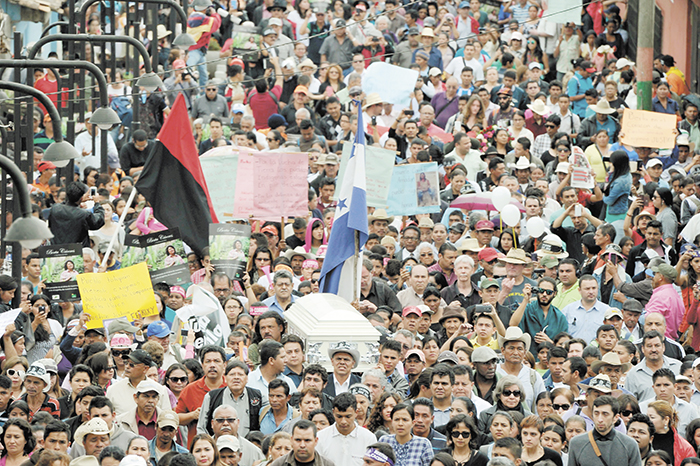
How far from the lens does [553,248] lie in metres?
15.1

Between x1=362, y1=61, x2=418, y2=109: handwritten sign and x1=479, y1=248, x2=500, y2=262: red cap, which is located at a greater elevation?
x1=362, y1=61, x2=418, y2=109: handwritten sign

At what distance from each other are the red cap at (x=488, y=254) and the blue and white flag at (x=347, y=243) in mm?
1763

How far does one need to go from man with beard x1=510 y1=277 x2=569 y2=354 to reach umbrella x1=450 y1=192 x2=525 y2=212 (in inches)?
126

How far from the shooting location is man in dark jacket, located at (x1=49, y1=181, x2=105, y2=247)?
15.3m

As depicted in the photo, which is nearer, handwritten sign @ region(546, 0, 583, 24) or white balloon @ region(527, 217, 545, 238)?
white balloon @ region(527, 217, 545, 238)

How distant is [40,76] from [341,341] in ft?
36.3

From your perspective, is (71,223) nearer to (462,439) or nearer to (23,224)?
(23,224)

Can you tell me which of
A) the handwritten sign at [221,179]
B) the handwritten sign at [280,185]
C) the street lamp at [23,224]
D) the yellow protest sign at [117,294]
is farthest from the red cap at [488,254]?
the street lamp at [23,224]

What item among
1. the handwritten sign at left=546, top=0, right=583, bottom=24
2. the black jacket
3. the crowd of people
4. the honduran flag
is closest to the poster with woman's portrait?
the crowd of people

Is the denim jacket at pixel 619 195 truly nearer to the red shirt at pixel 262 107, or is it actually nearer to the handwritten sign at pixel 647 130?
the handwritten sign at pixel 647 130

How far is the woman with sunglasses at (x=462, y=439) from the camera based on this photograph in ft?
34.5

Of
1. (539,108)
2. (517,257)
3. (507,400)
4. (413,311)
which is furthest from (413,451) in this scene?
(539,108)

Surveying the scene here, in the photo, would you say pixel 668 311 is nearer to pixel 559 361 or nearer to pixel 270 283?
pixel 559 361

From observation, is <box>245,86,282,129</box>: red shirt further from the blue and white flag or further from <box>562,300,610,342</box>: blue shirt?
<box>562,300,610,342</box>: blue shirt
